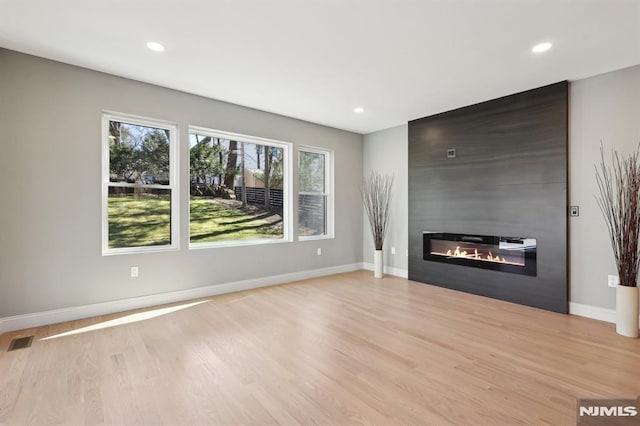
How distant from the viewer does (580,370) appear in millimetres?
2160

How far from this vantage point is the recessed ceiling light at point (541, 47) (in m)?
2.61

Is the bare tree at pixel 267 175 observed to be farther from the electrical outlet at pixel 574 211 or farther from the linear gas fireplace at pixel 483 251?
the electrical outlet at pixel 574 211

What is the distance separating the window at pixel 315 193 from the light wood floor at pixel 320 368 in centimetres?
203

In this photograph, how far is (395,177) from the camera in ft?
17.4

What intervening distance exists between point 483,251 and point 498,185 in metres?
0.92

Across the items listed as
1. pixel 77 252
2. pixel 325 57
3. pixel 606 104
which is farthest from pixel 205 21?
pixel 606 104

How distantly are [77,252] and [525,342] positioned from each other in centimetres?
443

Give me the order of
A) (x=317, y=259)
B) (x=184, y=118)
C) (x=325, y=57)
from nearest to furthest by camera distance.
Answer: (x=325, y=57), (x=184, y=118), (x=317, y=259)

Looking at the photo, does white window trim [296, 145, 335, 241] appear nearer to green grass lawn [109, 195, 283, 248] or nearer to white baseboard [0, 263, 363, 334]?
white baseboard [0, 263, 363, 334]

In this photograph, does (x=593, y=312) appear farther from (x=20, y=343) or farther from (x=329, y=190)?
(x=20, y=343)

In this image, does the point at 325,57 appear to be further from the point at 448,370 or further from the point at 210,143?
the point at 448,370

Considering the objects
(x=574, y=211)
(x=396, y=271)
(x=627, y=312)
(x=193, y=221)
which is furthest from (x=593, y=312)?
(x=193, y=221)

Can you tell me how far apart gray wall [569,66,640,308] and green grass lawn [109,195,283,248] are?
390 centimetres

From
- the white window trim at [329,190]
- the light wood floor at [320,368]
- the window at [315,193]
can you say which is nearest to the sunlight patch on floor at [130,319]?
the light wood floor at [320,368]
